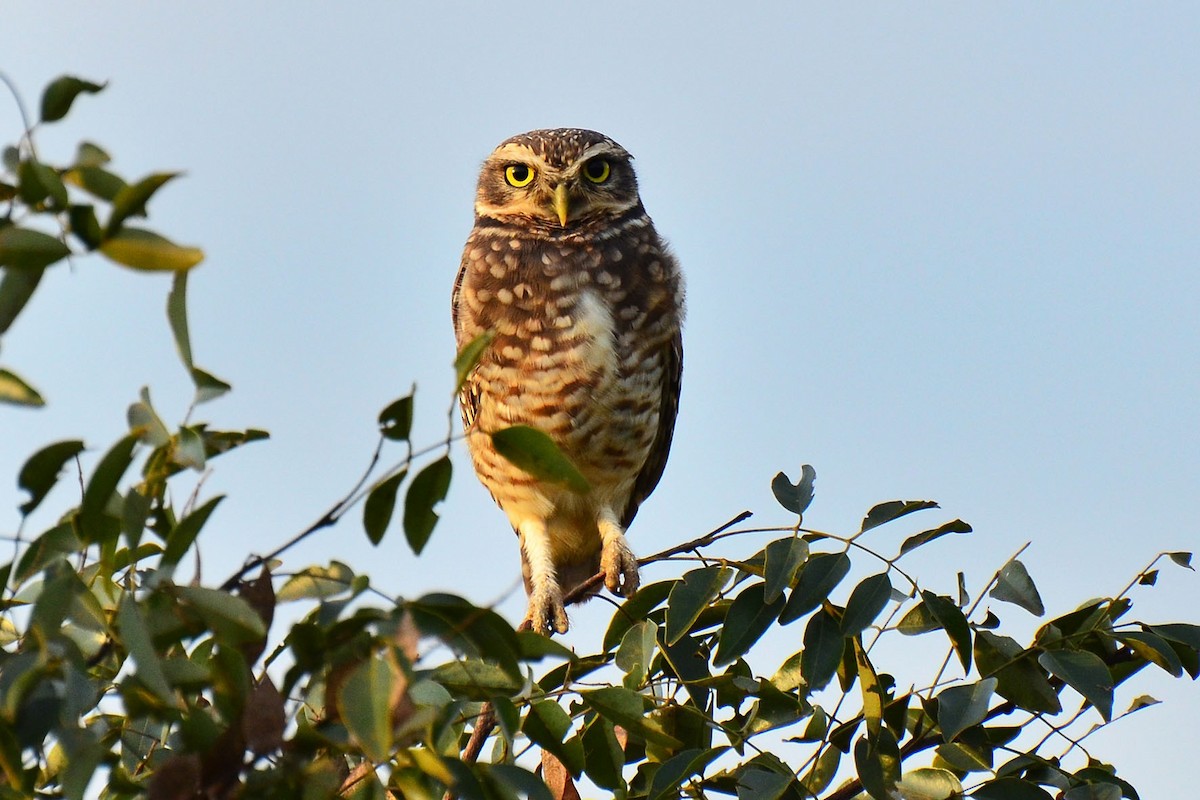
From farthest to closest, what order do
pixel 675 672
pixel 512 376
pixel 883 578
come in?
1. pixel 512 376
2. pixel 675 672
3. pixel 883 578

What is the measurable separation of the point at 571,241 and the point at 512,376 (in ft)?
1.69

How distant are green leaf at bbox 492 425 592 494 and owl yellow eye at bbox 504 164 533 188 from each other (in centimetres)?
338

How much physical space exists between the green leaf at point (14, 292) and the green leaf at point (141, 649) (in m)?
0.25

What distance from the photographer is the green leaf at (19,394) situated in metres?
1.21

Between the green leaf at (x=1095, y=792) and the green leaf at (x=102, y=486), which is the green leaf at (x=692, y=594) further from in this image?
the green leaf at (x=102, y=486)

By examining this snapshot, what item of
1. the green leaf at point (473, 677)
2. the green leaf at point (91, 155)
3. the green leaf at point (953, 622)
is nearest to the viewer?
the green leaf at point (91, 155)

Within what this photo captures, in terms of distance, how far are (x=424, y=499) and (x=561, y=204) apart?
10.3 feet

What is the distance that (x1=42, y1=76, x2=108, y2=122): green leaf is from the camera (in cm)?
109

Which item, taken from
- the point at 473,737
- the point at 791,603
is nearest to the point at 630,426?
the point at 473,737

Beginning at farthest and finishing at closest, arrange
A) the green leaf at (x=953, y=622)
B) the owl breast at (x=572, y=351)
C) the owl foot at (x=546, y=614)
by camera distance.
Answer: the owl breast at (x=572, y=351) < the owl foot at (x=546, y=614) < the green leaf at (x=953, y=622)

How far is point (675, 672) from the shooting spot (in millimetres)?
2186

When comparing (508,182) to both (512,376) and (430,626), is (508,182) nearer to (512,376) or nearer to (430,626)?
(512,376)

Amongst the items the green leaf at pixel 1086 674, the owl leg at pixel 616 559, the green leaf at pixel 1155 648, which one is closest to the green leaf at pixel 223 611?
the green leaf at pixel 1086 674

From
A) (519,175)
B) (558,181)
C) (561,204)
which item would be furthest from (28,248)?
(519,175)
